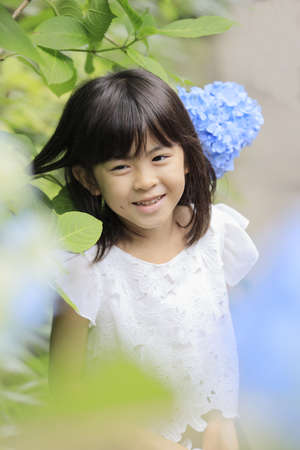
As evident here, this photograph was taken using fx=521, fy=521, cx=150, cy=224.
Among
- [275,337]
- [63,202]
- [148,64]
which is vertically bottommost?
[63,202]

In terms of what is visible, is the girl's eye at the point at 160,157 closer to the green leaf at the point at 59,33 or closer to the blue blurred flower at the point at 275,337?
the green leaf at the point at 59,33

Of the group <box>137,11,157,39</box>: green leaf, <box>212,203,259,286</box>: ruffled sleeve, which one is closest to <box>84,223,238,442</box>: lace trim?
<box>212,203,259,286</box>: ruffled sleeve

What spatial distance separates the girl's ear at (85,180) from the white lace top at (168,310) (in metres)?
0.11

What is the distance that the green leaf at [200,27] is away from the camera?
0.64 metres

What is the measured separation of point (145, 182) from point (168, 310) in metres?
0.29

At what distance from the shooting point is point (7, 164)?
0.50ft

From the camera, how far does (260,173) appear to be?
2.38 meters

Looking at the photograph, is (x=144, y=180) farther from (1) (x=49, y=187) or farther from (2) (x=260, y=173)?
(2) (x=260, y=173)

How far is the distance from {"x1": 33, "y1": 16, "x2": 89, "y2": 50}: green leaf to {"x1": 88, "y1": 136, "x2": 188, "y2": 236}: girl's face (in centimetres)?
25

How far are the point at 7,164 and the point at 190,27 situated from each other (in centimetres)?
55

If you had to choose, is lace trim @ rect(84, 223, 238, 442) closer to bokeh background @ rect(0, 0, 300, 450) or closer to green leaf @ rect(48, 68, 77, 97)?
bokeh background @ rect(0, 0, 300, 450)

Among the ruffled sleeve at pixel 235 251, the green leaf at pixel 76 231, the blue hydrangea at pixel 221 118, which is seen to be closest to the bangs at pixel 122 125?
the blue hydrangea at pixel 221 118

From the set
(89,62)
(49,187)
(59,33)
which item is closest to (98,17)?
(59,33)

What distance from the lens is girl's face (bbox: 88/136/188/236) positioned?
832 mm
